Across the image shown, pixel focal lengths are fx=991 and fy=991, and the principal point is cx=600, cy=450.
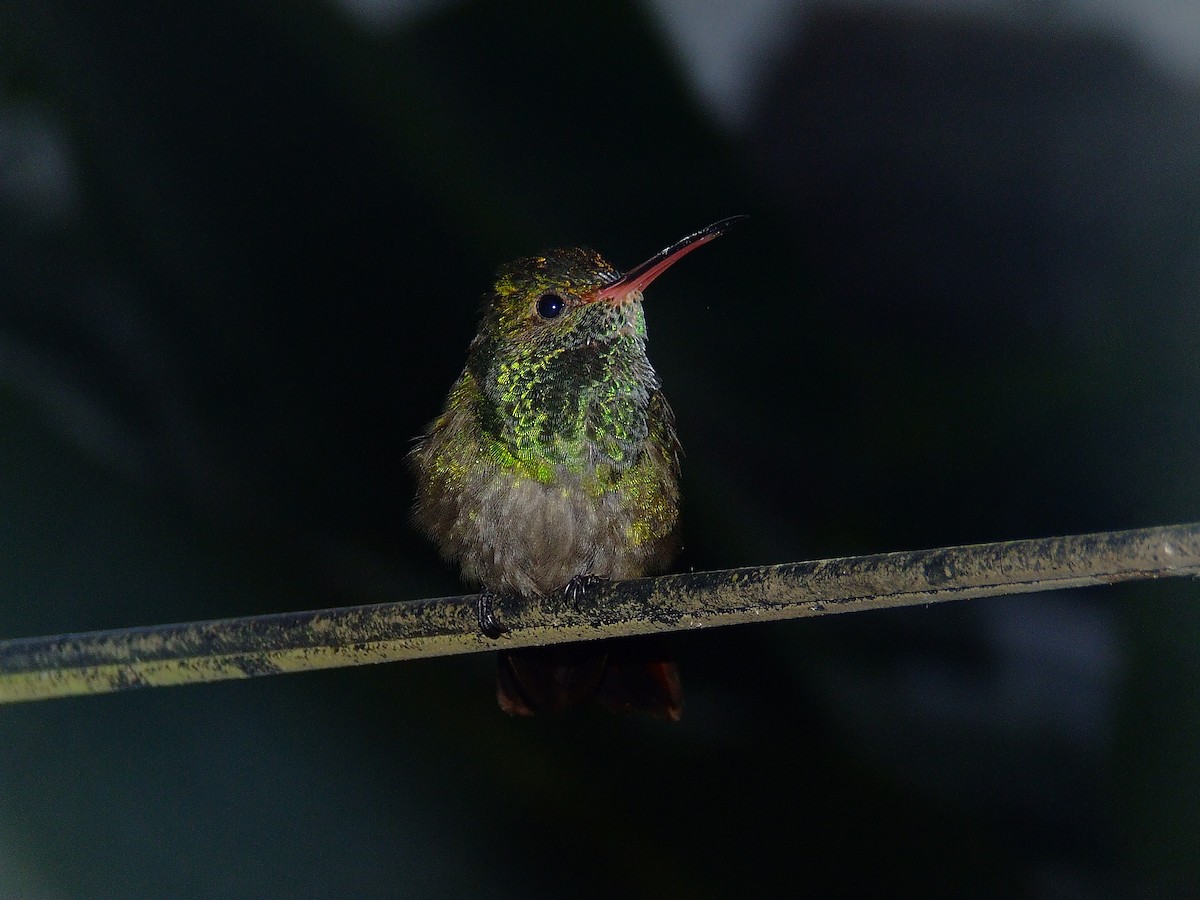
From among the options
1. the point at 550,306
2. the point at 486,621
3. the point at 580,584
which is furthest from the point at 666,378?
the point at 486,621

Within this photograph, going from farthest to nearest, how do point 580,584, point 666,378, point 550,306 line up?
point 666,378
point 550,306
point 580,584

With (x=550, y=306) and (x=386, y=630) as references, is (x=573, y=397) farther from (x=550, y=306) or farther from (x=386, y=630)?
(x=386, y=630)

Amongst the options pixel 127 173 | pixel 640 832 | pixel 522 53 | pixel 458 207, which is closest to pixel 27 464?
pixel 127 173

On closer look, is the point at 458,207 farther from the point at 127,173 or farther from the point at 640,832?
the point at 640,832

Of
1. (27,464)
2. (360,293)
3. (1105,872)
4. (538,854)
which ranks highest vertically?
(360,293)

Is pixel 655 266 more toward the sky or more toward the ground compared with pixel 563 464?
more toward the sky

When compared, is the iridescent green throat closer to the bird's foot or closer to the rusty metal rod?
the bird's foot

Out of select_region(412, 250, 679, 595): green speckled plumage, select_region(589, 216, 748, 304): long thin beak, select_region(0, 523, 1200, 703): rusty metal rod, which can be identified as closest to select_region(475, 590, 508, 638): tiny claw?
select_region(0, 523, 1200, 703): rusty metal rod
